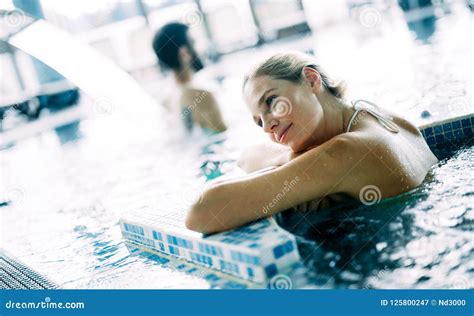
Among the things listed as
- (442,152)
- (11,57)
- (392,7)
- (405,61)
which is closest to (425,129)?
(442,152)

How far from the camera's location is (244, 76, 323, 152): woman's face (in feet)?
6.20

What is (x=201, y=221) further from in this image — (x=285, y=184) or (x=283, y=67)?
(x=283, y=67)

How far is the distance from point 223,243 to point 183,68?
3277 millimetres

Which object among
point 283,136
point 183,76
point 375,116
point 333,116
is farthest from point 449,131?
point 183,76

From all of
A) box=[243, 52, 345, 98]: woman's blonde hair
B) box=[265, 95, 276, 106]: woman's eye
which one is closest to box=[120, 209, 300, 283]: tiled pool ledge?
box=[265, 95, 276, 106]: woman's eye

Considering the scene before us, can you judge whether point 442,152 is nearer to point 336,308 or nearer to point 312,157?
point 312,157

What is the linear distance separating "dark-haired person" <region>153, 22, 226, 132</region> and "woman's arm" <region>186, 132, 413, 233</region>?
9.55ft

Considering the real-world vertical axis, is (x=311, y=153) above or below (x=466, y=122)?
above

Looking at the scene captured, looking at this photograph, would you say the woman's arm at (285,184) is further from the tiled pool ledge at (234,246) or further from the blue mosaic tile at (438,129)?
the blue mosaic tile at (438,129)

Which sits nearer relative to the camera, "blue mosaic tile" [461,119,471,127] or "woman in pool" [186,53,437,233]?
"woman in pool" [186,53,437,233]

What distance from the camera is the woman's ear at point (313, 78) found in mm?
1989

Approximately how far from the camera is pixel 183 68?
4.64m

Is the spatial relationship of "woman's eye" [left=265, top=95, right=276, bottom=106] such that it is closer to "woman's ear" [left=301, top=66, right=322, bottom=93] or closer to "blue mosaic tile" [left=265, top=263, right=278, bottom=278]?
→ "woman's ear" [left=301, top=66, right=322, bottom=93]

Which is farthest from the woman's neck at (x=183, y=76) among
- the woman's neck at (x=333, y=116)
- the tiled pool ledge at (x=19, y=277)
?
the woman's neck at (x=333, y=116)
